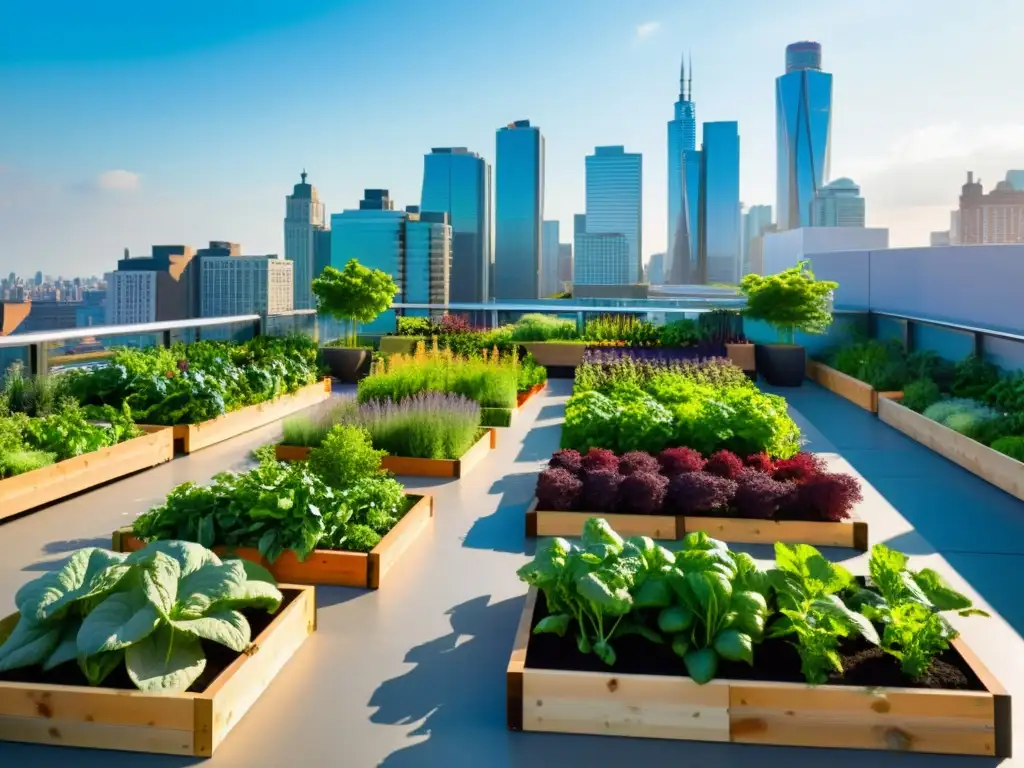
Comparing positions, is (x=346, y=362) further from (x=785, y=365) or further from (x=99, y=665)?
(x=99, y=665)

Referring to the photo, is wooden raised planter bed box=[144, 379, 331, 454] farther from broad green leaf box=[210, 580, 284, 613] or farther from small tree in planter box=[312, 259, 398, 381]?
broad green leaf box=[210, 580, 284, 613]

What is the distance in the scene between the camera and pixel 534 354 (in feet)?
39.6

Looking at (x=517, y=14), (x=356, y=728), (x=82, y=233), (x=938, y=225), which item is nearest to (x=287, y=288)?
(x=517, y=14)

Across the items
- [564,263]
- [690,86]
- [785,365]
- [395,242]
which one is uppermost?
[690,86]

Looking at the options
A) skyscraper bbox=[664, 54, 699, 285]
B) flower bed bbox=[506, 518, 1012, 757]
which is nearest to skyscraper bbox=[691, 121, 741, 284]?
skyscraper bbox=[664, 54, 699, 285]

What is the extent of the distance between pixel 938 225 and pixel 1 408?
64.0m

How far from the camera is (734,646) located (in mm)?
2477

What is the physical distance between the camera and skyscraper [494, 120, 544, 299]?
359 feet

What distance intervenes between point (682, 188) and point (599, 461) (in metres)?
142

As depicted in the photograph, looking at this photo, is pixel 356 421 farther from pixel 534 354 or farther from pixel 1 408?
pixel 534 354

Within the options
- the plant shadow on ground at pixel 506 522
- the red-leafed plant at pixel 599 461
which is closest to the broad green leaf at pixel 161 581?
the plant shadow on ground at pixel 506 522

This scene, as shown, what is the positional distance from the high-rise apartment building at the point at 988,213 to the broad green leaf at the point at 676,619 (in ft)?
157

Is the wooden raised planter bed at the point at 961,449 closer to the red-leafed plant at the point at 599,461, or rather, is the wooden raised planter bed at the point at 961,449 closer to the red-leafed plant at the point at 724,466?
the red-leafed plant at the point at 724,466

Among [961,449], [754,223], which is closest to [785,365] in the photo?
[961,449]
